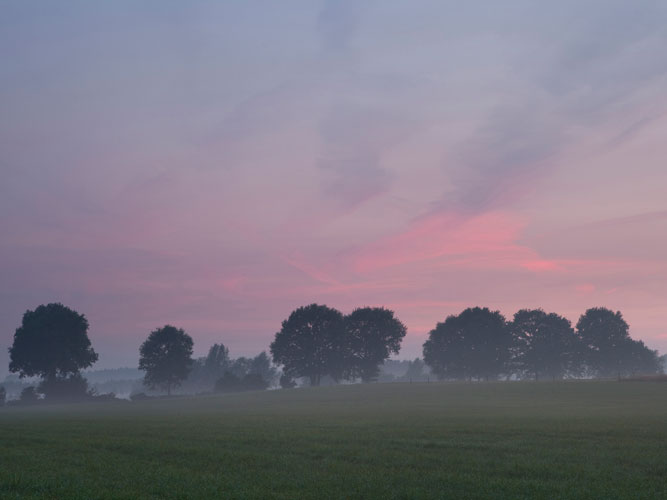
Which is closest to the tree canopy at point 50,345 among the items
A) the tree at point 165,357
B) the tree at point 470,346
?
the tree at point 165,357

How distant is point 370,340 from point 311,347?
1855 centimetres

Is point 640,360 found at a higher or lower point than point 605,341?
lower

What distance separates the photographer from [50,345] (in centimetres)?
12356

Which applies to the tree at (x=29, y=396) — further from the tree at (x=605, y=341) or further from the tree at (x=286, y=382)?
the tree at (x=605, y=341)

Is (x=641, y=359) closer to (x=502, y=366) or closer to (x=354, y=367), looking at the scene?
(x=502, y=366)

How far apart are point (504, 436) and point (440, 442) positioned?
4224 millimetres

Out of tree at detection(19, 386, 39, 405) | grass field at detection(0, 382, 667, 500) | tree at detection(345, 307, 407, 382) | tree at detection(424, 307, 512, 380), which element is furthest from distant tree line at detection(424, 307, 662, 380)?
grass field at detection(0, 382, 667, 500)

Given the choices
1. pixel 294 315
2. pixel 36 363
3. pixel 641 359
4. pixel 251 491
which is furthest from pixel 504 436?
pixel 641 359

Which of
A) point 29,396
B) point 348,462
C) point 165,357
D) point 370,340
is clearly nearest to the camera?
point 348,462

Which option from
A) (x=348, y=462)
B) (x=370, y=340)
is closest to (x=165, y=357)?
(x=370, y=340)

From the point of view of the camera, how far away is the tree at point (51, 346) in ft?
406

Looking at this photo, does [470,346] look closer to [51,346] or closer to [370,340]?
[370,340]

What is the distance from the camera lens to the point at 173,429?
34.4 metres

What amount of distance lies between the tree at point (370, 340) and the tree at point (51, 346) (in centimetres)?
7114
